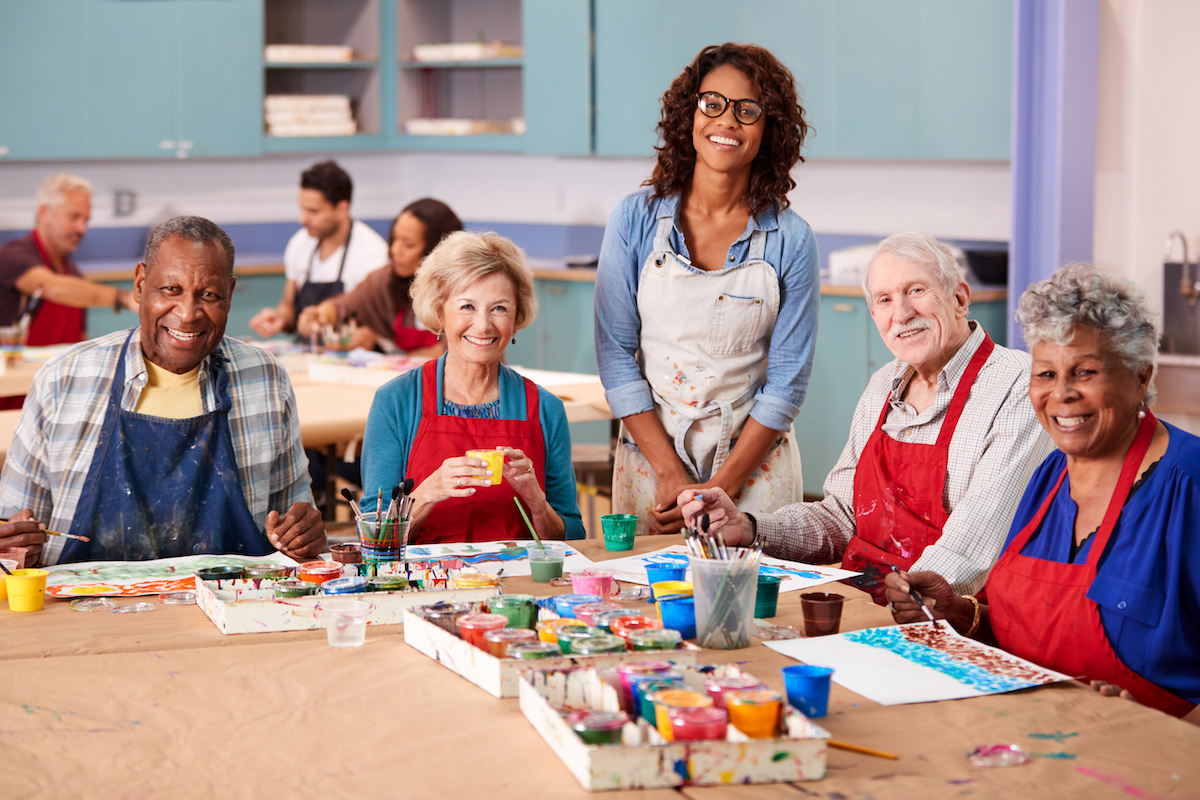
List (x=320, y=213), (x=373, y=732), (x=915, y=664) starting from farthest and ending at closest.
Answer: (x=320, y=213) < (x=915, y=664) < (x=373, y=732)

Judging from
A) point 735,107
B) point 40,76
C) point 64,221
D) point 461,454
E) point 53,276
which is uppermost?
point 40,76

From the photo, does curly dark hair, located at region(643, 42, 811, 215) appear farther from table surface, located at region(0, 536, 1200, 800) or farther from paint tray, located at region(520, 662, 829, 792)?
paint tray, located at region(520, 662, 829, 792)

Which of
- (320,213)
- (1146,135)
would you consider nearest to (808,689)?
(1146,135)

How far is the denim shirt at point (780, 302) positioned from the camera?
3.25 m

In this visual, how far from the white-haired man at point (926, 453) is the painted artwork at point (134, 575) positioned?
37.6 inches

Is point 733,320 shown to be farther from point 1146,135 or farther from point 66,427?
point 1146,135

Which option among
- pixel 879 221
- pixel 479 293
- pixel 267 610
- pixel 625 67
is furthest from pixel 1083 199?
pixel 267 610

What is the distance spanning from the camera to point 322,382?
16.5 ft

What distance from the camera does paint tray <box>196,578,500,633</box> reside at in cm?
216

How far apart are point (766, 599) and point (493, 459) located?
71 centimetres

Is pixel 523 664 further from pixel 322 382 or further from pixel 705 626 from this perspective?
pixel 322 382

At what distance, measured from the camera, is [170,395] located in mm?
2830

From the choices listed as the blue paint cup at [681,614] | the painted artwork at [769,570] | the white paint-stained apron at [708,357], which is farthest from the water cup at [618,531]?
the blue paint cup at [681,614]

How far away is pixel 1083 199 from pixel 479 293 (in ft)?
11.4
